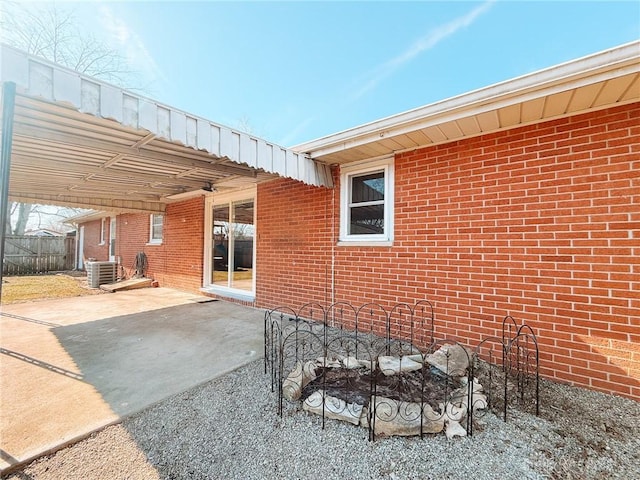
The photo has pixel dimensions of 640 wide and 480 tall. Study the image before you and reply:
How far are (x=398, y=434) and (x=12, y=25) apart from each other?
50.3ft

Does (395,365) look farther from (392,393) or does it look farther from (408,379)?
(392,393)

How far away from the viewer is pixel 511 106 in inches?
115

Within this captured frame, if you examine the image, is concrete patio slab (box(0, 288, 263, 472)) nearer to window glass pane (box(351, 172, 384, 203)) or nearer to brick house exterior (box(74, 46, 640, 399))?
brick house exterior (box(74, 46, 640, 399))

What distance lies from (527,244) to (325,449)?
3.05m

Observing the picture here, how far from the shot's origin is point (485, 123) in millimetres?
3309

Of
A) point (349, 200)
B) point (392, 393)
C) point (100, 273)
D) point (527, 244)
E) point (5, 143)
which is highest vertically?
point (349, 200)

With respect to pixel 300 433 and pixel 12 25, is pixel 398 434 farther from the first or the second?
pixel 12 25

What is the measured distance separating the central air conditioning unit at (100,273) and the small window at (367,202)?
383 inches

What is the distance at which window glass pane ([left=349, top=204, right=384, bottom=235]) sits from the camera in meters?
4.60

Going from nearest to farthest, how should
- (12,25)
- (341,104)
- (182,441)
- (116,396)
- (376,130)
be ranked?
1. (182,441)
2. (116,396)
3. (376,130)
4. (12,25)
5. (341,104)

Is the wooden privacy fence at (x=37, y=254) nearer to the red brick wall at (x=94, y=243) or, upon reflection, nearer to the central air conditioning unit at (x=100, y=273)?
the red brick wall at (x=94, y=243)

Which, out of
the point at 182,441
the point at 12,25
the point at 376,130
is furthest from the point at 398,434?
the point at 12,25

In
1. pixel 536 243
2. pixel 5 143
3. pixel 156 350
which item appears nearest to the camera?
pixel 5 143

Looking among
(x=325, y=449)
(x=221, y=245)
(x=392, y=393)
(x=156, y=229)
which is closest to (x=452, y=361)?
(x=392, y=393)
